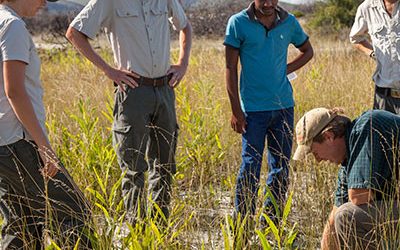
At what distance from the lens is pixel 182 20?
4066 mm

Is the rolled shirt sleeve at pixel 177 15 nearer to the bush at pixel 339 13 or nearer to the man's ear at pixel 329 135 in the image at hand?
the man's ear at pixel 329 135

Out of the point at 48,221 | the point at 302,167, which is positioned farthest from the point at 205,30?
the point at 48,221

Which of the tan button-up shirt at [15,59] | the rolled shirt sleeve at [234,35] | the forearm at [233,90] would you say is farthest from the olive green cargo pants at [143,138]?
the tan button-up shirt at [15,59]

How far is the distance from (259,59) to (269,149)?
55 centimetres

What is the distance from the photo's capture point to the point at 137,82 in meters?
3.70

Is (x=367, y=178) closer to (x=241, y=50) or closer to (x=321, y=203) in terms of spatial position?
(x=321, y=203)

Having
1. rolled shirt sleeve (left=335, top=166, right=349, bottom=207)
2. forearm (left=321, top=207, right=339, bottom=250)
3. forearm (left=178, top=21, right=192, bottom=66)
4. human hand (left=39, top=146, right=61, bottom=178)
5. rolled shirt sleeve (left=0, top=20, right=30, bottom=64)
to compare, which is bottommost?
forearm (left=321, top=207, right=339, bottom=250)

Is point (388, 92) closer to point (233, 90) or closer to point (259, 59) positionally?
point (259, 59)

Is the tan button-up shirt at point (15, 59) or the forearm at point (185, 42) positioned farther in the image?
the forearm at point (185, 42)

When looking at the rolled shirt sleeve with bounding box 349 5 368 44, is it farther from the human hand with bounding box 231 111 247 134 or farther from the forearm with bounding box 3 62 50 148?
the forearm with bounding box 3 62 50 148

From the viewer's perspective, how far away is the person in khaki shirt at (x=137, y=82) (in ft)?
12.1

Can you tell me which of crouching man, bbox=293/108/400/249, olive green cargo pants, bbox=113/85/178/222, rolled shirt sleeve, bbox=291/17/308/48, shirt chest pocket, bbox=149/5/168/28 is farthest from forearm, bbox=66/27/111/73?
crouching man, bbox=293/108/400/249

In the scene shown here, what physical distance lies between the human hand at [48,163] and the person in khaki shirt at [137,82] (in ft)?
2.83

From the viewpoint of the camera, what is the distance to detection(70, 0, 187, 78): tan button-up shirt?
371cm
